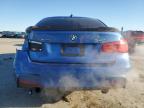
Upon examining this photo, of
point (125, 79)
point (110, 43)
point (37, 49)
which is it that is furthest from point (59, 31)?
point (125, 79)

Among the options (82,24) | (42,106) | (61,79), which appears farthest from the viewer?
(82,24)

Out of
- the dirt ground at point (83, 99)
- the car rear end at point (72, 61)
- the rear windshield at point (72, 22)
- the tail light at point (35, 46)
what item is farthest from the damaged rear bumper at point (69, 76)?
the rear windshield at point (72, 22)

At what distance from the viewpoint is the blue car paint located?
5.02 m

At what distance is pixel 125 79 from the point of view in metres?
5.20

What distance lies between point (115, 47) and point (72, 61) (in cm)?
72

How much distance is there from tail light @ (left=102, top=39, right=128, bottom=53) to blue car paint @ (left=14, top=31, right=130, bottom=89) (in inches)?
2.5

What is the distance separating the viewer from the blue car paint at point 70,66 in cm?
502

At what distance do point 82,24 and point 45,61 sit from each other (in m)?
1.40

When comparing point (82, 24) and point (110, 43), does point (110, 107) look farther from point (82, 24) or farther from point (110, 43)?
point (82, 24)

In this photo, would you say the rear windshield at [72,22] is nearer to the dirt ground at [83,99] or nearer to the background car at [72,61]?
the background car at [72,61]

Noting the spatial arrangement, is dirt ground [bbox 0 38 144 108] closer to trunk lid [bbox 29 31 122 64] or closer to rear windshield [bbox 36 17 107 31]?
trunk lid [bbox 29 31 122 64]

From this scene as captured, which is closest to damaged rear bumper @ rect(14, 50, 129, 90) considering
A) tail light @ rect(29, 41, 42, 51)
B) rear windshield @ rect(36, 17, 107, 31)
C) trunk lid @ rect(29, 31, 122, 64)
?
trunk lid @ rect(29, 31, 122, 64)

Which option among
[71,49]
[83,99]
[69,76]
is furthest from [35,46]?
[83,99]

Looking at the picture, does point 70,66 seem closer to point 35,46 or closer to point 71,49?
point 71,49
